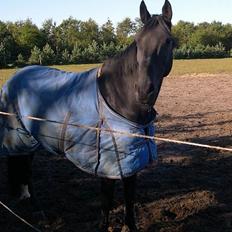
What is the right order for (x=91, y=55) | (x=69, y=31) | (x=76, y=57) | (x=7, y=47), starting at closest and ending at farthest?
1. (x=76, y=57)
2. (x=91, y=55)
3. (x=7, y=47)
4. (x=69, y=31)

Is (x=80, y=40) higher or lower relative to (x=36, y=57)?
higher

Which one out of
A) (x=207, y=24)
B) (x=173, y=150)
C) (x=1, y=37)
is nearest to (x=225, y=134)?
(x=173, y=150)

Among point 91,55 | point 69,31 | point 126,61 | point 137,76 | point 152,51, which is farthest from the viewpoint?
point 69,31

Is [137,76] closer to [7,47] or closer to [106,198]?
[106,198]

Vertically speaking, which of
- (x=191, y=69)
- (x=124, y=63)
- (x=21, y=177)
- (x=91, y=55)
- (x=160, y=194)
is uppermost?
(x=124, y=63)

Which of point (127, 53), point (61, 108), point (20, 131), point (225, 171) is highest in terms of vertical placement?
point (127, 53)

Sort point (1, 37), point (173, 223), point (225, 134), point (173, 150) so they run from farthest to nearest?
1. point (1, 37)
2. point (225, 134)
3. point (173, 150)
4. point (173, 223)

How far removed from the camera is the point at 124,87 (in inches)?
156

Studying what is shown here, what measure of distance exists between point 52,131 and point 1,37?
68.8m

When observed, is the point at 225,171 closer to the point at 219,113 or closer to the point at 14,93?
the point at 14,93

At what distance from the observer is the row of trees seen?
59.5 metres

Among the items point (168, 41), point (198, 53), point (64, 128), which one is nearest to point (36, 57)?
point (198, 53)

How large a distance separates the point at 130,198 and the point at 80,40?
82319 mm

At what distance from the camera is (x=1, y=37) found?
6962 centimetres
